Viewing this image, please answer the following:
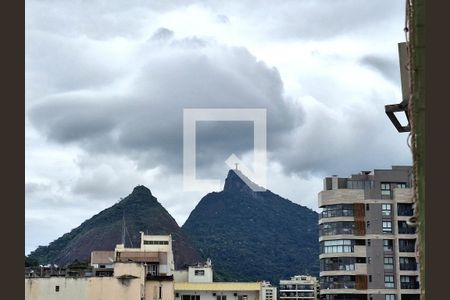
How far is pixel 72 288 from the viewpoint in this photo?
31.5 meters

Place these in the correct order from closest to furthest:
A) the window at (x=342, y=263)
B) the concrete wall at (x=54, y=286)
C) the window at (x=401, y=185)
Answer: the concrete wall at (x=54, y=286) → the window at (x=342, y=263) → the window at (x=401, y=185)

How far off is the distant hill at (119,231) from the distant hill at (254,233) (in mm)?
5418

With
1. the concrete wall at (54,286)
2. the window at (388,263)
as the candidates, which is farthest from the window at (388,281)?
the concrete wall at (54,286)

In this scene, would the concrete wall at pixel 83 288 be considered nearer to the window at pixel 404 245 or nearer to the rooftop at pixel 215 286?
the rooftop at pixel 215 286

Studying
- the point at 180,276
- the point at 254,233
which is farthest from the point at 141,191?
the point at 180,276

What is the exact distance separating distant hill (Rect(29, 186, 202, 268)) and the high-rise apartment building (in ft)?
108

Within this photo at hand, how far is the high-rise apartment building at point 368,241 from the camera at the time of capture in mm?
38938

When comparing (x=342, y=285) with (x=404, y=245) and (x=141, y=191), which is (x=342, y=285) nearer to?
(x=404, y=245)

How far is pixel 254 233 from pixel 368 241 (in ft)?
220

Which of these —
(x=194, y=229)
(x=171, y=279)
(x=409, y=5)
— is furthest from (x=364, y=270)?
(x=194, y=229)

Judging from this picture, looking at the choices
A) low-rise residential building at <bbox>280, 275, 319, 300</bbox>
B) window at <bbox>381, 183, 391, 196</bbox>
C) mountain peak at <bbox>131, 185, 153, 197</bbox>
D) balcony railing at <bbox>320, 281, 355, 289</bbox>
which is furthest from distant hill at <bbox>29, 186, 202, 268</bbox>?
window at <bbox>381, 183, 391, 196</bbox>

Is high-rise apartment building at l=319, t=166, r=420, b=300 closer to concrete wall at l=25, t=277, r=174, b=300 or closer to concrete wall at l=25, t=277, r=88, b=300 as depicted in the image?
concrete wall at l=25, t=277, r=174, b=300

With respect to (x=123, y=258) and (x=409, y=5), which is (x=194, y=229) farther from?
(x=409, y=5)

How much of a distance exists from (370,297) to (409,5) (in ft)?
117
